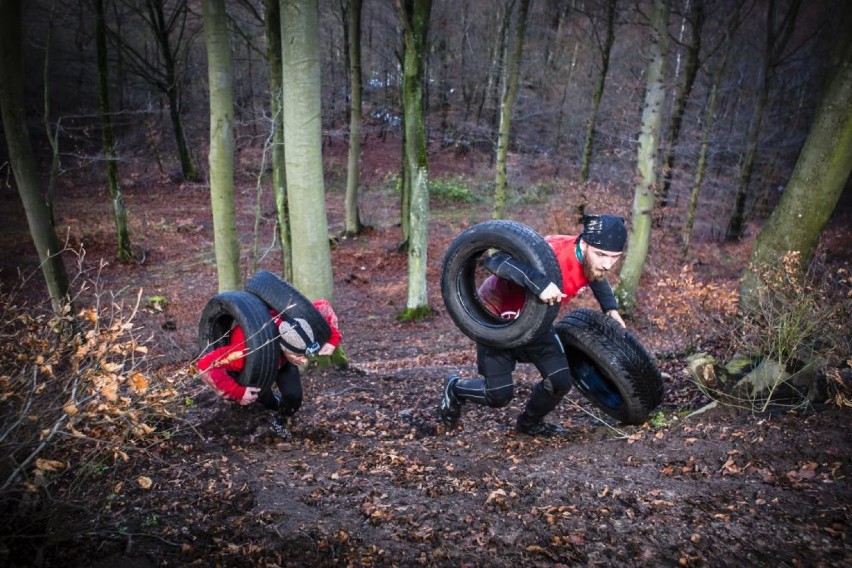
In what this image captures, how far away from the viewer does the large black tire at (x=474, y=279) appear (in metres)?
3.97

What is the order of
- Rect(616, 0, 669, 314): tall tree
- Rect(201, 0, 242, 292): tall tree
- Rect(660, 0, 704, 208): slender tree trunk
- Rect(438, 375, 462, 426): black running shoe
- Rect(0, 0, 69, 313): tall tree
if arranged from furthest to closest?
Rect(660, 0, 704, 208): slender tree trunk < Rect(616, 0, 669, 314): tall tree < Rect(201, 0, 242, 292): tall tree < Rect(0, 0, 69, 313): tall tree < Rect(438, 375, 462, 426): black running shoe

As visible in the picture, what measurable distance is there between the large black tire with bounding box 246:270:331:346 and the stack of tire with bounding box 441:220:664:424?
3.67 ft

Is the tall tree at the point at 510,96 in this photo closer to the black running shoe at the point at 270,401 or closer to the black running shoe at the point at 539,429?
the black running shoe at the point at 539,429

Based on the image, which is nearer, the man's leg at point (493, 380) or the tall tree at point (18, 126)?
the man's leg at point (493, 380)

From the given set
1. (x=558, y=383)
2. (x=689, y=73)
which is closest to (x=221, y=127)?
(x=558, y=383)

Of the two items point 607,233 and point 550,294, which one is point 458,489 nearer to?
point 550,294

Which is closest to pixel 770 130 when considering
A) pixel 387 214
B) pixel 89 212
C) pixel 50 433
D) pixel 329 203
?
pixel 387 214

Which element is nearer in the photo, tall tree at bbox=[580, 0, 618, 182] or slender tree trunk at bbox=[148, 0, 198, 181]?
tall tree at bbox=[580, 0, 618, 182]

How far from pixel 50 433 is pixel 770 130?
24981 mm

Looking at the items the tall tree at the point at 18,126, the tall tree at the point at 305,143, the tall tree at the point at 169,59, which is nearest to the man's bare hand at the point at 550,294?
the tall tree at the point at 305,143

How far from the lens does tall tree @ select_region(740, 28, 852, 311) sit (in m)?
5.54

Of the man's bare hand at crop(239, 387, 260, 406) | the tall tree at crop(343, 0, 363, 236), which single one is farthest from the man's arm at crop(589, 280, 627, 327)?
the tall tree at crop(343, 0, 363, 236)

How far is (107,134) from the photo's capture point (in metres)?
14.4

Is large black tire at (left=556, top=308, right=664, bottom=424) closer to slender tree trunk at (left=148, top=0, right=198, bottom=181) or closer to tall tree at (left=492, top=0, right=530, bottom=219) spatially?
tall tree at (left=492, top=0, right=530, bottom=219)
